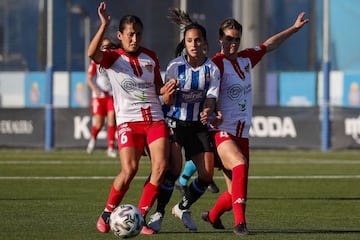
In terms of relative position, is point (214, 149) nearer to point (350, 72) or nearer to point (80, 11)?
point (350, 72)

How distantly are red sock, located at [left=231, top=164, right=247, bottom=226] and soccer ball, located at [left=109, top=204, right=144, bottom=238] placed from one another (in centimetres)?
100

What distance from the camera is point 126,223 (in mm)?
10547

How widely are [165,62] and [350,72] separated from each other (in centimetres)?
546

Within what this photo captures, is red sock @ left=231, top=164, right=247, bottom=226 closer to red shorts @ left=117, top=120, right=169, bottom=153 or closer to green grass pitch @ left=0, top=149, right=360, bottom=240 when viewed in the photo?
green grass pitch @ left=0, top=149, right=360, bottom=240

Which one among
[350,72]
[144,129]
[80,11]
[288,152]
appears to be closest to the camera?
[144,129]

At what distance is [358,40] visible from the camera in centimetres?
3566

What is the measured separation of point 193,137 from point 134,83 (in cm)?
84

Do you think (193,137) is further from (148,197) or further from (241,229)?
(241,229)

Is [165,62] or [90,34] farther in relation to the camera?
[90,34]

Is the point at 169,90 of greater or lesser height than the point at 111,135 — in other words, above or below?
above

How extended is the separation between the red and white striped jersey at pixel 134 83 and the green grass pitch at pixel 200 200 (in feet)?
3.94

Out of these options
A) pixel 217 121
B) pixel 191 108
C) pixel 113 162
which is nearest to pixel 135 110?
pixel 191 108

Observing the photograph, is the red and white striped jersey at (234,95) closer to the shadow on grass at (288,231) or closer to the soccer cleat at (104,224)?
the shadow on grass at (288,231)

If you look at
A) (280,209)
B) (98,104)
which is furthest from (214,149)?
(98,104)
